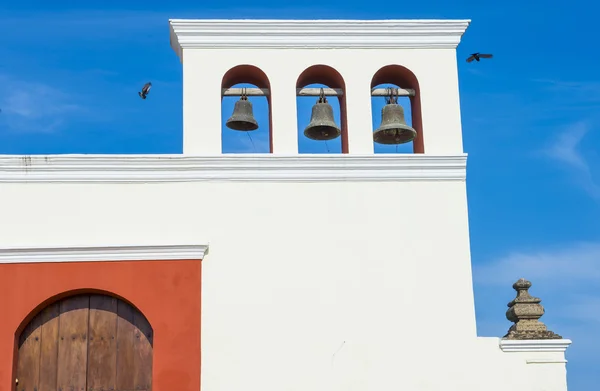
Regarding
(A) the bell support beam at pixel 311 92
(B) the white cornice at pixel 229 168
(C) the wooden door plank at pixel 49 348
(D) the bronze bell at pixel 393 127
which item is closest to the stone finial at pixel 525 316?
(B) the white cornice at pixel 229 168

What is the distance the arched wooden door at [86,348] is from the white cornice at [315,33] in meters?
2.83

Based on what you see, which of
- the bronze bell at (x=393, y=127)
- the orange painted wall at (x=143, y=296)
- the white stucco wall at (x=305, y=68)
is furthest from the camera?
the bronze bell at (x=393, y=127)

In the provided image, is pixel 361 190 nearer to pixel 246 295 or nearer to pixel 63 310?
pixel 246 295

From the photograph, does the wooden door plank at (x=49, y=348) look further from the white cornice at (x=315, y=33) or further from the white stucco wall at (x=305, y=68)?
the white cornice at (x=315, y=33)

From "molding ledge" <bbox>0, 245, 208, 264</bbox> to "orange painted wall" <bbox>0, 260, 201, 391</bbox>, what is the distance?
5cm

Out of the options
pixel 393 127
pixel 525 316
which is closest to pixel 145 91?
pixel 393 127

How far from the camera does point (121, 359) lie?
8969 millimetres

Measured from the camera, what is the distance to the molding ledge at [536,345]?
29.9 feet

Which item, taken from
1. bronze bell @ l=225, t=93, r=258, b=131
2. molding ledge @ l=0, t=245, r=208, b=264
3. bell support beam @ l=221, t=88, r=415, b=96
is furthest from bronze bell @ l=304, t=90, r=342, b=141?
molding ledge @ l=0, t=245, r=208, b=264

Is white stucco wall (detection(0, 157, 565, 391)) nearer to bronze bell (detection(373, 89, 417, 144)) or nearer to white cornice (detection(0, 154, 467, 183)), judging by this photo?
white cornice (detection(0, 154, 467, 183))

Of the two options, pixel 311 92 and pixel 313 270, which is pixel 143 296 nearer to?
pixel 313 270

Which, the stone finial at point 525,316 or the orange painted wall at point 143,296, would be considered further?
the stone finial at point 525,316

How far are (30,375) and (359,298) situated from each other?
317 centimetres

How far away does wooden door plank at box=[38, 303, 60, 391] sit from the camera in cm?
889
